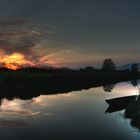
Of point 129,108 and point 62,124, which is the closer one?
point 62,124

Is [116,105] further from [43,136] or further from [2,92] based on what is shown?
[2,92]

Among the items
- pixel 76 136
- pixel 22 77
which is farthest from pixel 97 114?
pixel 22 77

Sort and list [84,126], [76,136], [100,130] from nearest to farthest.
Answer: [76,136], [100,130], [84,126]

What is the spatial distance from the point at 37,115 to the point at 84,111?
25.2ft

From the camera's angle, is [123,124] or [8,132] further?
[123,124]

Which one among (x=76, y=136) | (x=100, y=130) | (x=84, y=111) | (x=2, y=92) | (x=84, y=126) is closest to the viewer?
(x=76, y=136)

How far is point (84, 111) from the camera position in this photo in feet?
143

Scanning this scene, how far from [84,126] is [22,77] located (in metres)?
57.1

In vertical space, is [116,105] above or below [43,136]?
above

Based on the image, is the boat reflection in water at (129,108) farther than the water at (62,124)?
Yes

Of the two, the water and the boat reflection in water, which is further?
the boat reflection in water

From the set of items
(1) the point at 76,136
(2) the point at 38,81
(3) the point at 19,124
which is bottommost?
(1) the point at 76,136

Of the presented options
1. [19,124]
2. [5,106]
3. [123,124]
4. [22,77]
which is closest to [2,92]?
[5,106]

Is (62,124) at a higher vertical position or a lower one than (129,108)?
lower
